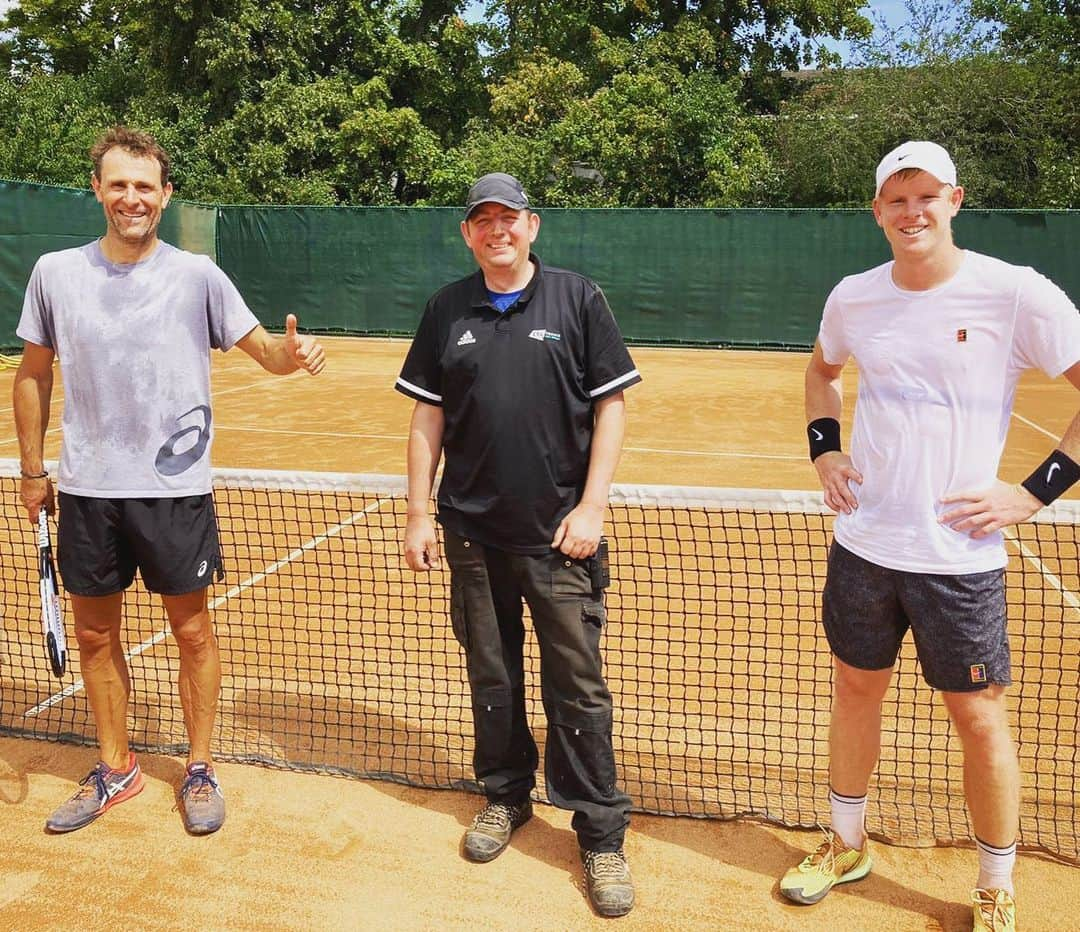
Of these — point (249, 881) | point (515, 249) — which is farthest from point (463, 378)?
point (249, 881)

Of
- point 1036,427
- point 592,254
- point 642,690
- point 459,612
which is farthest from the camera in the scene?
point 592,254

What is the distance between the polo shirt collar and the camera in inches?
116

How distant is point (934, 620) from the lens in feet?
8.45

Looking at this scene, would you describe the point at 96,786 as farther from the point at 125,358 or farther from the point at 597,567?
the point at 597,567

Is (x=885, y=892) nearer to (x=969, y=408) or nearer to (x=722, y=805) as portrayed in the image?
(x=722, y=805)

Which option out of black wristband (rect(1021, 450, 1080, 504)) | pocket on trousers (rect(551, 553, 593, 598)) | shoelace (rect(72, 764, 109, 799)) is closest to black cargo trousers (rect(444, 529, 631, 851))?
pocket on trousers (rect(551, 553, 593, 598))

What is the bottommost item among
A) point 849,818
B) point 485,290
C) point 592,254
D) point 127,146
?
point 849,818

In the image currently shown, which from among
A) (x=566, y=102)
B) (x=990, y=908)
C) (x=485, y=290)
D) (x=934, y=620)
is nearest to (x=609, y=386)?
(x=485, y=290)

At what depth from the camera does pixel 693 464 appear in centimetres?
907

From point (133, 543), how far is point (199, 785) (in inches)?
32.0

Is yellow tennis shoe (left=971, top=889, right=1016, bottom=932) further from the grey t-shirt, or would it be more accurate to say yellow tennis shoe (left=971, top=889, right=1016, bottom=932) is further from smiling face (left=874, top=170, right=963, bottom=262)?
Answer: the grey t-shirt

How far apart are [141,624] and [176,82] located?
2366cm

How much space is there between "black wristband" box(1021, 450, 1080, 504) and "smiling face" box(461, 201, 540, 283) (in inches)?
56.5

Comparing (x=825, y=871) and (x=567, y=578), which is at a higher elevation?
(x=567, y=578)
